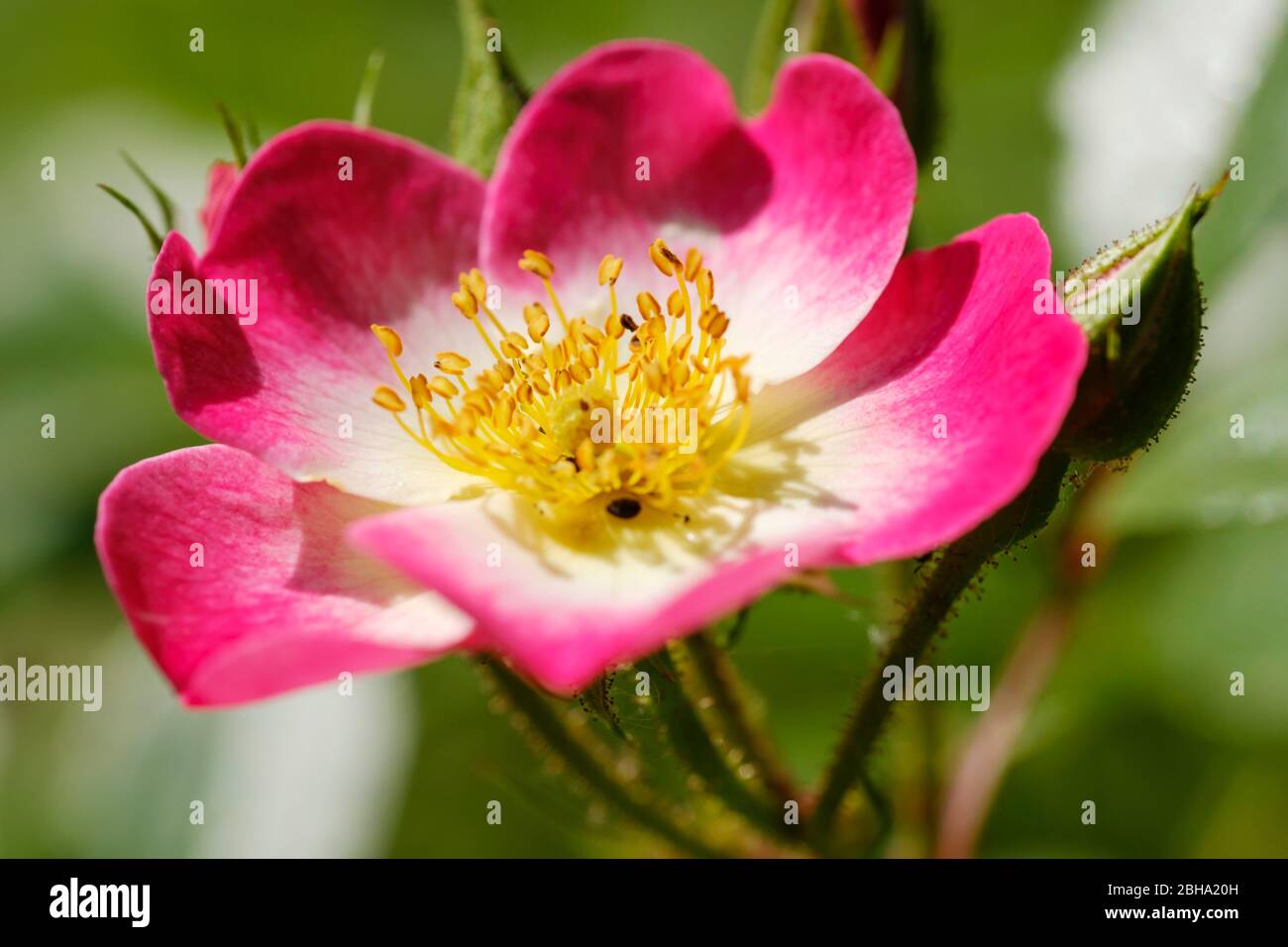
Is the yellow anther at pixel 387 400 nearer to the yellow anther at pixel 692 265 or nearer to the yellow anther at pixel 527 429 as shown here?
the yellow anther at pixel 527 429

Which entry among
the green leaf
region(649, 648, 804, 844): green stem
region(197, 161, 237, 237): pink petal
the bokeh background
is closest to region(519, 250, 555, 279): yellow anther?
the green leaf

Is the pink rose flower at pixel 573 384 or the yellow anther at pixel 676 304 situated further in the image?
the yellow anther at pixel 676 304

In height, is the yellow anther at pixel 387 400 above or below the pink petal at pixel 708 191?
below

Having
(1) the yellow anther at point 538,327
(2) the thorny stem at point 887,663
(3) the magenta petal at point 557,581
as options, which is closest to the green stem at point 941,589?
(2) the thorny stem at point 887,663

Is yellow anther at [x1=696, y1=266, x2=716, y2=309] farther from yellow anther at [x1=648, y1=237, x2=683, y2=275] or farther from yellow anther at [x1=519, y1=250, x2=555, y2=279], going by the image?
yellow anther at [x1=519, y1=250, x2=555, y2=279]

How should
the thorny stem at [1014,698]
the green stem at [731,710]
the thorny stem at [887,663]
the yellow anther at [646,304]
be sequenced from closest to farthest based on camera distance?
1. the thorny stem at [887,663]
2. the green stem at [731,710]
3. the yellow anther at [646,304]
4. the thorny stem at [1014,698]

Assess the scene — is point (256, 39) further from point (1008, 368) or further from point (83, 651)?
point (1008, 368)

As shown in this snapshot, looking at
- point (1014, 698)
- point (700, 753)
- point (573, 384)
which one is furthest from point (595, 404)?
point (1014, 698)
